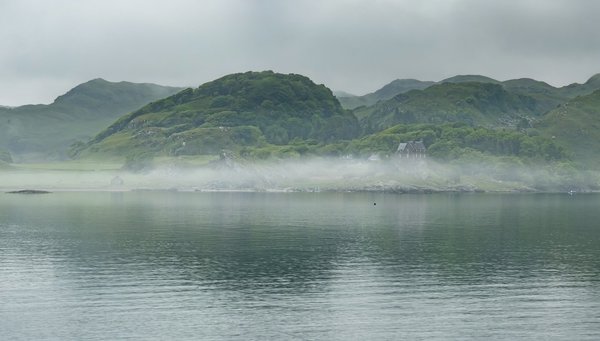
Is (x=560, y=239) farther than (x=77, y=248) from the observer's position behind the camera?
Yes

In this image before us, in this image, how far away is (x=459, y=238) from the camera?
176750 mm

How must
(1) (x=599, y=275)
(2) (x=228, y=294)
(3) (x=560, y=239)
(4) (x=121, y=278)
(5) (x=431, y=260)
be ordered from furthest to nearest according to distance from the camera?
1. (3) (x=560, y=239)
2. (5) (x=431, y=260)
3. (1) (x=599, y=275)
4. (4) (x=121, y=278)
5. (2) (x=228, y=294)

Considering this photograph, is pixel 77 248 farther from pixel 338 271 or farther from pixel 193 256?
pixel 338 271

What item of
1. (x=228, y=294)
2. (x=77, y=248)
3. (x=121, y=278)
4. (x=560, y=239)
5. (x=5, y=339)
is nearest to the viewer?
(x=5, y=339)

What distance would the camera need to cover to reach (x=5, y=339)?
7906cm

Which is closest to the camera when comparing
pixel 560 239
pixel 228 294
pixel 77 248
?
pixel 228 294

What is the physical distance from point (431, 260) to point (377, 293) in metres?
36.0

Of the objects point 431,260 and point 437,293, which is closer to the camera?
point 437,293

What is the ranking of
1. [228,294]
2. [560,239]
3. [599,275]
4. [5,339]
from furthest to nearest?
[560,239], [599,275], [228,294], [5,339]

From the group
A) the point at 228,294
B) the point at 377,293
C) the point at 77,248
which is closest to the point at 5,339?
the point at 228,294

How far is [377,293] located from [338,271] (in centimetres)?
2109

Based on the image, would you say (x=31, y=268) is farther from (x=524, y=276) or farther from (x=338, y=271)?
(x=524, y=276)

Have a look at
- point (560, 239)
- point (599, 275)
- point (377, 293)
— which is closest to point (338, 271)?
point (377, 293)

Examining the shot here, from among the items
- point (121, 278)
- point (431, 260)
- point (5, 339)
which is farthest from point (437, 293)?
point (5, 339)
